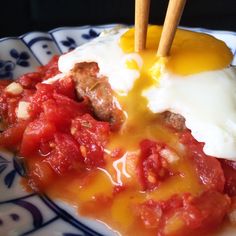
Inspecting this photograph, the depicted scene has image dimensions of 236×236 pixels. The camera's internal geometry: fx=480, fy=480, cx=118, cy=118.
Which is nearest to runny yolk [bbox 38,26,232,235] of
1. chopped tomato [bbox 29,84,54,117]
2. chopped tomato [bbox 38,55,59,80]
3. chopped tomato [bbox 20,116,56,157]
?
chopped tomato [bbox 20,116,56,157]

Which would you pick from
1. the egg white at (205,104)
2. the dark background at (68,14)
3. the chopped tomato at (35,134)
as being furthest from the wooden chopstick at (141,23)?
the dark background at (68,14)

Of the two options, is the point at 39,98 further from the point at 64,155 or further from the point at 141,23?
the point at 141,23

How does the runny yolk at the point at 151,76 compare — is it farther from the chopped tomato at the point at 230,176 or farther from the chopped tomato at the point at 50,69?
the chopped tomato at the point at 50,69

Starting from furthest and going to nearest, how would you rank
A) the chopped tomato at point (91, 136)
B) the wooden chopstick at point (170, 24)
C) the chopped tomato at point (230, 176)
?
the chopped tomato at point (91, 136) < the chopped tomato at point (230, 176) < the wooden chopstick at point (170, 24)

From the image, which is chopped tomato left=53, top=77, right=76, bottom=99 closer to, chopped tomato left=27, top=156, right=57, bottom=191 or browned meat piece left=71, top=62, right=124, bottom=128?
browned meat piece left=71, top=62, right=124, bottom=128

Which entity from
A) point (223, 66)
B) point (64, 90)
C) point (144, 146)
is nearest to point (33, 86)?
point (64, 90)

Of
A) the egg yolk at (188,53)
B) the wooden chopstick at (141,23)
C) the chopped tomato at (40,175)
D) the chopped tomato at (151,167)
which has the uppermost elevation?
the wooden chopstick at (141,23)

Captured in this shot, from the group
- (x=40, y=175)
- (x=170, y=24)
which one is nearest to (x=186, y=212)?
(x=40, y=175)

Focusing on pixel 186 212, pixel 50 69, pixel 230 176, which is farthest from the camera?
pixel 50 69
